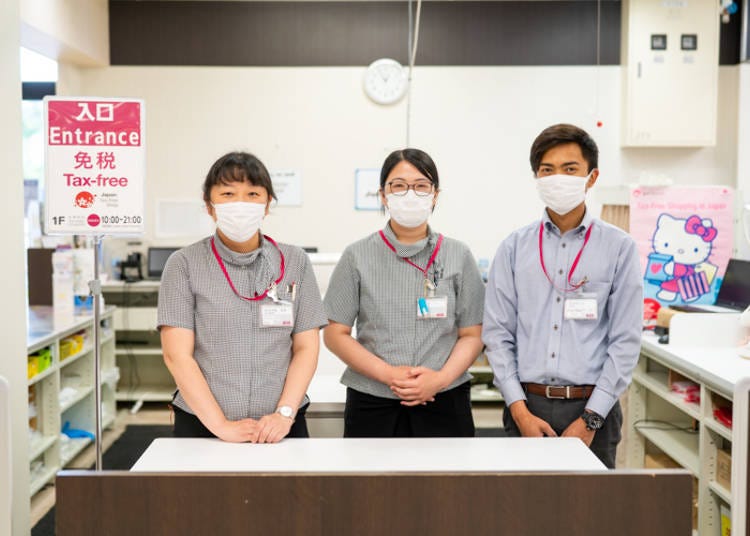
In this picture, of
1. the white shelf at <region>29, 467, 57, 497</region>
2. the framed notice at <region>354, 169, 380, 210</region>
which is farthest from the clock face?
the white shelf at <region>29, 467, 57, 497</region>

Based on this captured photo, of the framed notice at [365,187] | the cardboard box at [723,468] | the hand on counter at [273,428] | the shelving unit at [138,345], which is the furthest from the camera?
the framed notice at [365,187]

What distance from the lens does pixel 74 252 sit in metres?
4.39

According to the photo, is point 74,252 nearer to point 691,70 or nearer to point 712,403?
point 712,403

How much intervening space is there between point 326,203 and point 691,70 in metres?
2.95

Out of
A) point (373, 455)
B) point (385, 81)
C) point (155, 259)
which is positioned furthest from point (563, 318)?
point (155, 259)

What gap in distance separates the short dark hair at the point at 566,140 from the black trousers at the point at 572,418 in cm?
68

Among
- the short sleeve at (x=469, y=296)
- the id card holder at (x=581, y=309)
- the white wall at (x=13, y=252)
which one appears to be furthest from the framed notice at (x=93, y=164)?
the id card holder at (x=581, y=309)

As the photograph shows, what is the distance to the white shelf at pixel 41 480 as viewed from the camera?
3584 mm

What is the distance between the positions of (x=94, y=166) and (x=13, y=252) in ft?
1.37

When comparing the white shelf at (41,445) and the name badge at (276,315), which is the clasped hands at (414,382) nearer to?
the name badge at (276,315)

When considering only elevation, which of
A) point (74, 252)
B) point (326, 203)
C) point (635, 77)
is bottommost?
point (74, 252)

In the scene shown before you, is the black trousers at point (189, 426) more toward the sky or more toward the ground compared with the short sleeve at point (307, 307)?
more toward the ground

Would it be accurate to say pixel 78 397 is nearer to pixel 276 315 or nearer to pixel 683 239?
pixel 276 315

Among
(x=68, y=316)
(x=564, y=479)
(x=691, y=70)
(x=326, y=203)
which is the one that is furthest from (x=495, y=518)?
(x=691, y=70)
